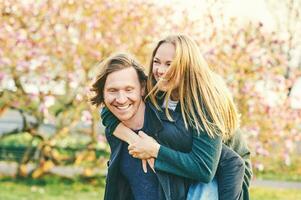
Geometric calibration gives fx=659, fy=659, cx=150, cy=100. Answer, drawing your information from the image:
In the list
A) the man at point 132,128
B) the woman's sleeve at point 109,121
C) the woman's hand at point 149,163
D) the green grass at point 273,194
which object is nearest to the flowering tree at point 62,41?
the green grass at point 273,194

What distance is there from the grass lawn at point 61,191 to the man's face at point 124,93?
4481 millimetres

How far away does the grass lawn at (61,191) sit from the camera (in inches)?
284

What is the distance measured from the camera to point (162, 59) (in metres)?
2.81

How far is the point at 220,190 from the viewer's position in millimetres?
2783

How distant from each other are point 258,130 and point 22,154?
3.12m

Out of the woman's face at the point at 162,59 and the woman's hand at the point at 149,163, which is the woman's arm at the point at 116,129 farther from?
the woman's face at the point at 162,59

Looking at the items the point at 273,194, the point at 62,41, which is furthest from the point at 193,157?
the point at 273,194

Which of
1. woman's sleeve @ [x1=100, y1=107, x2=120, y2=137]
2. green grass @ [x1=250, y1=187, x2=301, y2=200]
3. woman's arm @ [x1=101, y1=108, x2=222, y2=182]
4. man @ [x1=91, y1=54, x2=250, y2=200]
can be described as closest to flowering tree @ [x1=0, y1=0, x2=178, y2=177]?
green grass @ [x1=250, y1=187, x2=301, y2=200]

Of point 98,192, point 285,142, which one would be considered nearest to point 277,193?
point 285,142

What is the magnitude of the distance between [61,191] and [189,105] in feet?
16.5

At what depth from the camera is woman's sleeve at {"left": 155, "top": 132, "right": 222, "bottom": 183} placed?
266 centimetres

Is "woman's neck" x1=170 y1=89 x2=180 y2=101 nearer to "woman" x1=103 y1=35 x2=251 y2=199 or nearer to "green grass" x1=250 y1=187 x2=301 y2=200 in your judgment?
"woman" x1=103 y1=35 x2=251 y2=199

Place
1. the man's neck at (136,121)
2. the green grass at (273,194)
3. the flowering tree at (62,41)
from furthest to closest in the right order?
the green grass at (273,194), the flowering tree at (62,41), the man's neck at (136,121)

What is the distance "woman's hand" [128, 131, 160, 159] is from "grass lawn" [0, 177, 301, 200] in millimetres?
4519
